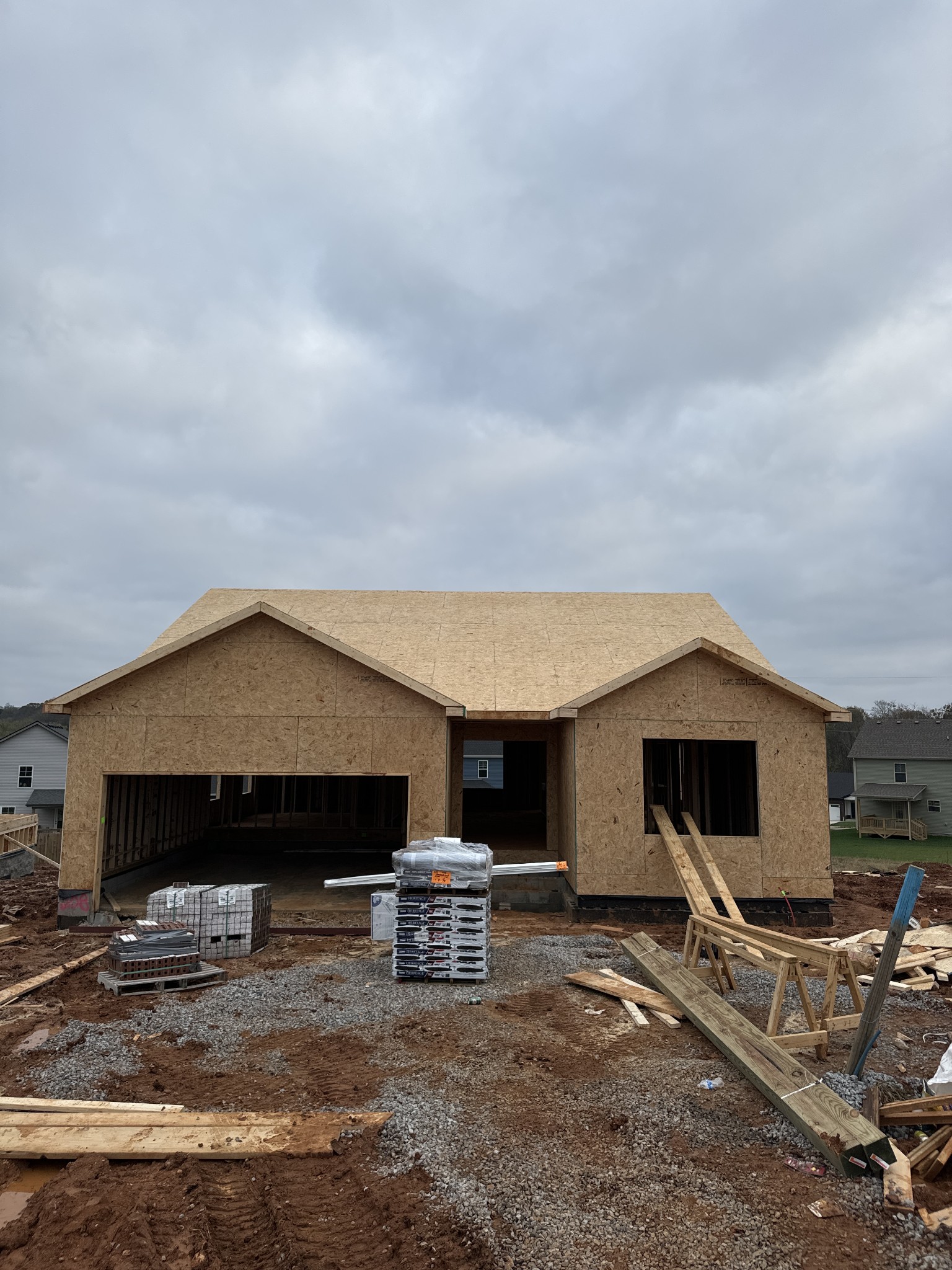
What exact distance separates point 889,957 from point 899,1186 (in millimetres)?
1559

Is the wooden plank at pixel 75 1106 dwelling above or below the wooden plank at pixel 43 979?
above

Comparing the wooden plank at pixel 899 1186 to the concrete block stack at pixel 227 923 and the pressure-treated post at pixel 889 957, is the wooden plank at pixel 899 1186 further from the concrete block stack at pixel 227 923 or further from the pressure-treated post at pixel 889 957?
the concrete block stack at pixel 227 923

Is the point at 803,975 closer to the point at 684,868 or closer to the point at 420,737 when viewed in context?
the point at 684,868

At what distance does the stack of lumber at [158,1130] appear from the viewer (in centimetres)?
480

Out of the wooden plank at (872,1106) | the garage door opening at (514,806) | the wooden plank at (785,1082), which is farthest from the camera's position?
the garage door opening at (514,806)

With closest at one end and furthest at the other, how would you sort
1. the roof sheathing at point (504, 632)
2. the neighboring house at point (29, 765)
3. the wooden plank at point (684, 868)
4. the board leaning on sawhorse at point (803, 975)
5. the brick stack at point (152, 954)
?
the board leaning on sawhorse at point (803, 975), the brick stack at point (152, 954), the wooden plank at point (684, 868), the roof sheathing at point (504, 632), the neighboring house at point (29, 765)

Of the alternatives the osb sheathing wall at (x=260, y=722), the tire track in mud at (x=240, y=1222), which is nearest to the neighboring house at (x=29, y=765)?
the osb sheathing wall at (x=260, y=722)

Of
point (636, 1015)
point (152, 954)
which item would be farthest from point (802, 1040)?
point (152, 954)

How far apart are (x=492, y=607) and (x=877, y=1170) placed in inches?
641

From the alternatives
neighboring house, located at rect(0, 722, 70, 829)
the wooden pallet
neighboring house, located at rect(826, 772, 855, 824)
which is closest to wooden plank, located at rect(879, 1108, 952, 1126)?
the wooden pallet

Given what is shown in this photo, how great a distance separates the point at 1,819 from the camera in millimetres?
22641

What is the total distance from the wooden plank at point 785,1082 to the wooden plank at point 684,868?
2136mm

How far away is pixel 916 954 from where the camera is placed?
33.2 feet

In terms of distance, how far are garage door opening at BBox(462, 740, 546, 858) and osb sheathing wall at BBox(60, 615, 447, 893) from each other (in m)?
3.93
